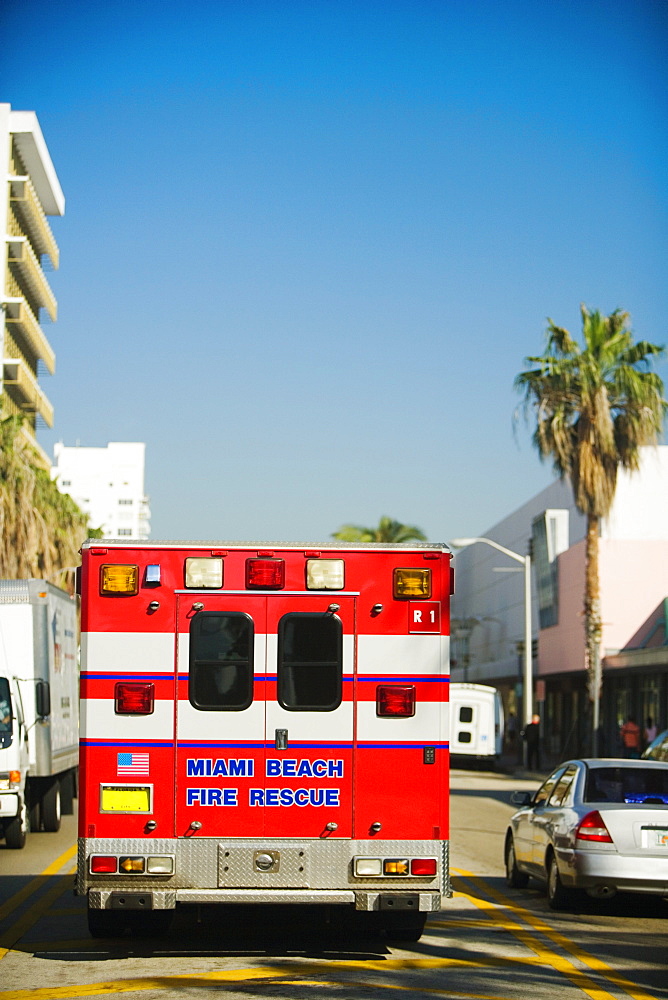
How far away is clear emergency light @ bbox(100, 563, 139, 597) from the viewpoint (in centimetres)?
972

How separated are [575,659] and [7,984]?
128 feet

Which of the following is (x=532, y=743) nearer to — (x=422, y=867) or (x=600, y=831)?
(x=600, y=831)

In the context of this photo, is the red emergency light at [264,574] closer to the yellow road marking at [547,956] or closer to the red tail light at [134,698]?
the red tail light at [134,698]

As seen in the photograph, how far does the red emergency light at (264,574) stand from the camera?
32.0 feet

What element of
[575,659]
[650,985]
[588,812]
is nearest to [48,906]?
[588,812]

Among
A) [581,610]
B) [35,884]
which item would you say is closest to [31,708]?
[35,884]

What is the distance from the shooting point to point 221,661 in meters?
9.71

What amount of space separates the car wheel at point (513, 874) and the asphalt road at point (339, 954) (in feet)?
1.60

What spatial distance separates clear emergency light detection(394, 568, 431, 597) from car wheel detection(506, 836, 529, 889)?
230 inches

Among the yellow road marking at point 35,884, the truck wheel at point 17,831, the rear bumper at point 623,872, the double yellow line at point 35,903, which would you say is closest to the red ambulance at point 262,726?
the double yellow line at point 35,903

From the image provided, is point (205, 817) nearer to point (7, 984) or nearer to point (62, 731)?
point (7, 984)

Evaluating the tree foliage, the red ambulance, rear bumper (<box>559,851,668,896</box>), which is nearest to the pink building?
the tree foliage

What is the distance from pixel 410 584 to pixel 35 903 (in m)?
5.52

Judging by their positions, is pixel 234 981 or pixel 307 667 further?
pixel 307 667
